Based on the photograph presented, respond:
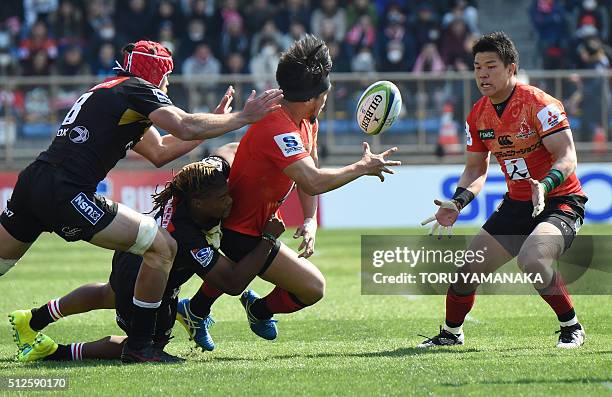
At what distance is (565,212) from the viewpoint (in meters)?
7.69

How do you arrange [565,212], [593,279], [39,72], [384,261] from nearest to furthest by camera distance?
[565,212] < [593,279] < [384,261] < [39,72]

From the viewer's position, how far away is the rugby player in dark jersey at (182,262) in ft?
23.8

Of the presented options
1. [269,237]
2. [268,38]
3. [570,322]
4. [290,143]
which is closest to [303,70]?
[290,143]

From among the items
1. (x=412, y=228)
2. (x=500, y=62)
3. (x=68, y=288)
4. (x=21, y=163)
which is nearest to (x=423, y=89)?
(x=412, y=228)

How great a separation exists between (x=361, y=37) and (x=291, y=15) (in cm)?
171

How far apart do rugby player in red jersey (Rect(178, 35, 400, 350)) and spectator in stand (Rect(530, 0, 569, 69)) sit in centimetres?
1469

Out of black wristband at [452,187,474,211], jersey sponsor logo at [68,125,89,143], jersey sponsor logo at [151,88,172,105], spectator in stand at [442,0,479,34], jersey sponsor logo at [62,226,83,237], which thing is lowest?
black wristband at [452,187,474,211]

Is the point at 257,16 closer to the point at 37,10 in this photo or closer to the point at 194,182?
the point at 37,10

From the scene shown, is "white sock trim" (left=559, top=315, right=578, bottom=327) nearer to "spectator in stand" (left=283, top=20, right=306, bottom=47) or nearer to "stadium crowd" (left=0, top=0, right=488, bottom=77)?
"stadium crowd" (left=0, top=0, right=488, bottom=77)

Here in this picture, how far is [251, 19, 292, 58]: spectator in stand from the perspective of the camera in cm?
2166

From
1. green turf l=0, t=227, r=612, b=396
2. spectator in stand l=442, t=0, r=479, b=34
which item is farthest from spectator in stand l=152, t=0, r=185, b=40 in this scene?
green turf l=0, t=227, r=612, b=396

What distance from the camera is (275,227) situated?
24.3ft

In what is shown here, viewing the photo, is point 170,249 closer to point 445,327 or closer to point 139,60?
point 139,60

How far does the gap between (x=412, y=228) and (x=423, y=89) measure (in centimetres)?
273
